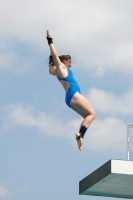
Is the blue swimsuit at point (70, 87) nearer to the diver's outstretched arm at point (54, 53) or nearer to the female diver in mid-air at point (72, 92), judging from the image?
the female diver in mid-air at point (72, 92)

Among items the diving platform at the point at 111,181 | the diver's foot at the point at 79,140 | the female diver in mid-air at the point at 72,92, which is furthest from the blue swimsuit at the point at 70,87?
the diving platform at the point at 111,181

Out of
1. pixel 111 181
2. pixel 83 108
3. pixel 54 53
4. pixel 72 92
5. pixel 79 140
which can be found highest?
pixel 111 181

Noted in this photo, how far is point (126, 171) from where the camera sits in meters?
24.0

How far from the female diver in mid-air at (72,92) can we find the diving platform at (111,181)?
974 cm

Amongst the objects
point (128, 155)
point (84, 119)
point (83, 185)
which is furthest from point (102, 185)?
point (84, 119)

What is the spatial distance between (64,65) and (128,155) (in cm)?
1003

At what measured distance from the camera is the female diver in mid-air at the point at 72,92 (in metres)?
14.2

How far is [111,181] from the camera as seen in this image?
1008 inches

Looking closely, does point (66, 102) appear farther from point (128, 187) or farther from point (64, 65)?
point (128, 187)

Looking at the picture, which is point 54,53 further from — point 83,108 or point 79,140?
point 79,140

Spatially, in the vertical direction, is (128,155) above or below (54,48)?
above

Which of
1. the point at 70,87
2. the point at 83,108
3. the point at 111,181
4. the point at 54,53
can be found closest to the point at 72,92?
the point at 70,87

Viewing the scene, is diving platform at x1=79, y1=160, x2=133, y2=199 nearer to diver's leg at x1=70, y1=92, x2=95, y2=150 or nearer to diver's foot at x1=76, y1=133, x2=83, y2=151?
diver's leg at x1=70, y1=92, x2=95, y2=150

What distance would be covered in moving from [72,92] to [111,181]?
38.5 feet
